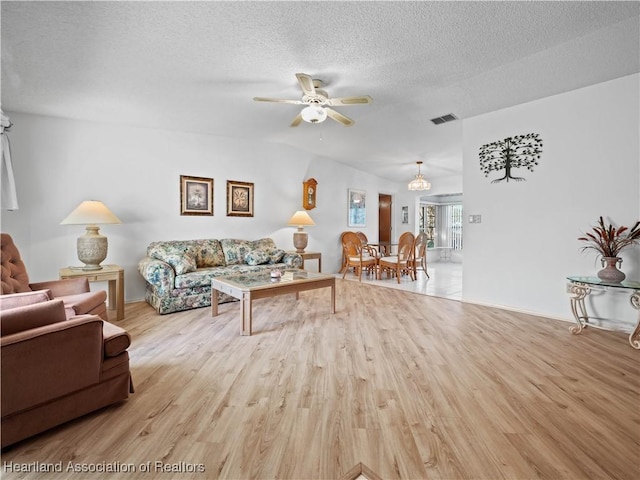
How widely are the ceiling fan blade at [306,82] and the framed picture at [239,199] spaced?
2.74 metres

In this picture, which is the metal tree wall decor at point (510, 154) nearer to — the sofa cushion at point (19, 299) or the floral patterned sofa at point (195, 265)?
the floral patterned sofa at point (195, 265)

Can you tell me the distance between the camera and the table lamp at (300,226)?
5656 millimetres

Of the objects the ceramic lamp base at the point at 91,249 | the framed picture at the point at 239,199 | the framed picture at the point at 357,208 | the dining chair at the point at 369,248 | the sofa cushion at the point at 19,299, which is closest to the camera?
the sofa cushion at the point at 19,299

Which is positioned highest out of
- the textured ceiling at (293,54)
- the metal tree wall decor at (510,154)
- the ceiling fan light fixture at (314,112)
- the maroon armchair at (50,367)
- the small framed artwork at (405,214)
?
the textured ceiling at (293,54)

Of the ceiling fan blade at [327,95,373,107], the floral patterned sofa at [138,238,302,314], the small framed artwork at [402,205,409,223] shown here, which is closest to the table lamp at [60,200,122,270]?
the floral patterned sofa at [138,238,302,314]

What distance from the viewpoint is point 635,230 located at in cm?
292

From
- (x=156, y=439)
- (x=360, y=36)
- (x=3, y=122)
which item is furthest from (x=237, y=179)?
(x=156, y=439)

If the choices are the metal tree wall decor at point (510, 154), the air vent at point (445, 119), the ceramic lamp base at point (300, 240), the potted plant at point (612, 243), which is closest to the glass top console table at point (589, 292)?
the potted plant at point (612, 243)

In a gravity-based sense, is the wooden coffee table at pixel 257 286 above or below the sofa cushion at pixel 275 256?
below

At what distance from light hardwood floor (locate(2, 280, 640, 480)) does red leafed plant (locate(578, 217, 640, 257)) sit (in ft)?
2.71

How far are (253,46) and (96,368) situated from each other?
2476 mm

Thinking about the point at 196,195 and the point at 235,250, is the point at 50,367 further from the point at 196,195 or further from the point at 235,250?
the point at 196,195

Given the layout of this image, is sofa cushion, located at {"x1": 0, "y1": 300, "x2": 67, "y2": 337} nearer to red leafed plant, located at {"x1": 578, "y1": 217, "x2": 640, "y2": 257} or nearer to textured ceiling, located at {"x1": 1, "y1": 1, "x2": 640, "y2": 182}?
textured ceiling, located at {"x1": 1, "y1": 1, "x2": 640, "y2": 182}

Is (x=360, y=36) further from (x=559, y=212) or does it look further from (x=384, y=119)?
(x=559, y=212)
